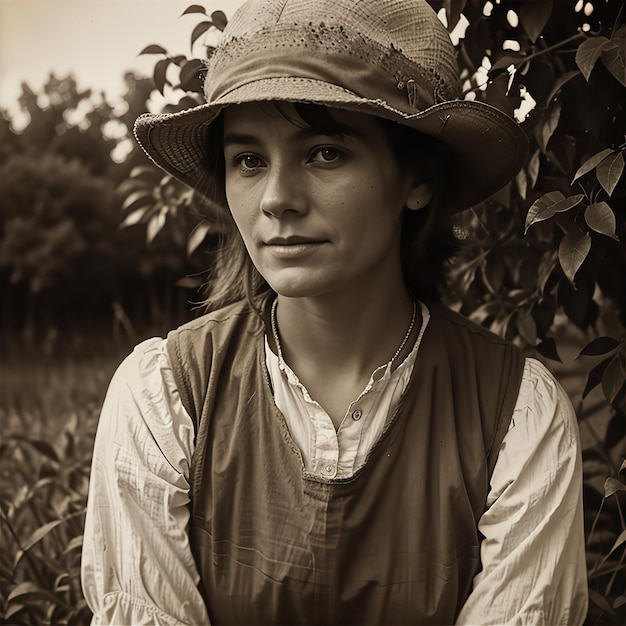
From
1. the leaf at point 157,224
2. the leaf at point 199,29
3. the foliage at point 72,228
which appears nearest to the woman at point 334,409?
the leaf at point 199,29

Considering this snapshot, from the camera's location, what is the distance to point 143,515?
5.23ft

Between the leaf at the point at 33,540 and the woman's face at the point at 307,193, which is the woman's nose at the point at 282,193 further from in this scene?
the leaf at the point at 33,540

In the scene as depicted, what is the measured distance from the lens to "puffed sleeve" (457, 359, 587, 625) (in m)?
1.52

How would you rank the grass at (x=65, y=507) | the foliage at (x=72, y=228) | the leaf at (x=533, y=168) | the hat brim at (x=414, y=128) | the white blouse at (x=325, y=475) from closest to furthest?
the hat brim at (x=414, y=128), the white blouse at (x=325, y=475), the leaf at (x=533, y=168), the grass at (x=65, y=507), the foliage at (x=72, y=228)

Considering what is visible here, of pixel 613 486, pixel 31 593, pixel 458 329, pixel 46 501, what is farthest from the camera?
pixel 46 501

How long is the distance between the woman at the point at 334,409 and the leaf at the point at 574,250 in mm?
194

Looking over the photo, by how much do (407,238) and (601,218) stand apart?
1.34ft

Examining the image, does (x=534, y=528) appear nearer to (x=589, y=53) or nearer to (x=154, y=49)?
(x=589, y=53)

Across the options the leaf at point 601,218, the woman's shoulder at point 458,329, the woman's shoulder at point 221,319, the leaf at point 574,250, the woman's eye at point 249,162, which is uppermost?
the woman's eye at point 249,162

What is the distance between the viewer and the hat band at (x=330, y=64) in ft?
4.82

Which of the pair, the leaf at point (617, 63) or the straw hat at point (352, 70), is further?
the leaf at point (617, 63)

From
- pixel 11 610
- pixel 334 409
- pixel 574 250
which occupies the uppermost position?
pixel 574 250

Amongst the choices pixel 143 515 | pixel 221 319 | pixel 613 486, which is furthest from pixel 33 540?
pixel 613 486

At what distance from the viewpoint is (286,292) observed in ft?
5.04
